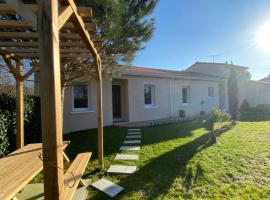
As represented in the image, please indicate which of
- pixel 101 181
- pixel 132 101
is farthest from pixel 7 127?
pixel 132 101

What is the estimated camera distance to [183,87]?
17703mm

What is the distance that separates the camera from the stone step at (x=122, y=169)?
5.38 meters

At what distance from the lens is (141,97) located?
1454cm

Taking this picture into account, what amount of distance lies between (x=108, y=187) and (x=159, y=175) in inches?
50.9

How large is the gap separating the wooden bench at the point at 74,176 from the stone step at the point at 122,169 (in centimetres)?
101

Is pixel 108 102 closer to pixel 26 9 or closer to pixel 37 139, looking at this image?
pixel 37 139

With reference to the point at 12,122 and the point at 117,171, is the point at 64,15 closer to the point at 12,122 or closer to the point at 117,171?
the point at 117,171

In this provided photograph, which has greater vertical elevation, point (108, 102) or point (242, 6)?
point (242, 6)

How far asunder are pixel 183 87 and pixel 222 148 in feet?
34.7

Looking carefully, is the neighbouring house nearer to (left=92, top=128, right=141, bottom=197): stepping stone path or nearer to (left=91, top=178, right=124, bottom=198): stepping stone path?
(left=92, top=128, right=141, bottom=197): stepping stone path

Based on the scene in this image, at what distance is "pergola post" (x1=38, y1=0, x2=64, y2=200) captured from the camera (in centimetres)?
197

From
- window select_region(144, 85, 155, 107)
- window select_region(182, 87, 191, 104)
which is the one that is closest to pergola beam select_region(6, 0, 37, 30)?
window select_region(144, 85, 155, 107)

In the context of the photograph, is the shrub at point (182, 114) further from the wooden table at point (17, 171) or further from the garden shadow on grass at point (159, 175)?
the wooden table at point (17, 171)

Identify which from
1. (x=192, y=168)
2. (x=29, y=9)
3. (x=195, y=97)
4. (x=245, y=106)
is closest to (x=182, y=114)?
(x=195, y=97)
